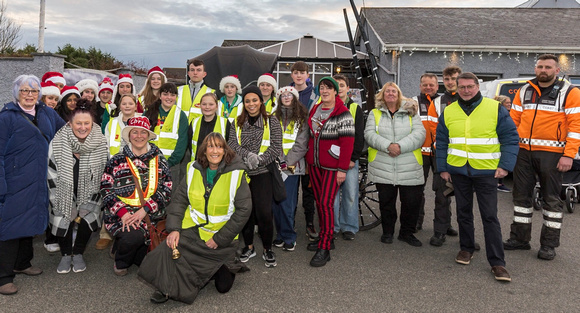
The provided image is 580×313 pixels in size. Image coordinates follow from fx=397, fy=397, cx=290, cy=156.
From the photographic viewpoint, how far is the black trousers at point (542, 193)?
450cm

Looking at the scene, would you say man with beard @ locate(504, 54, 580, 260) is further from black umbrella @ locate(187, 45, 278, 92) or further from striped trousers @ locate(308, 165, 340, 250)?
black umbrella @ locate(187, 45, 278, 92)

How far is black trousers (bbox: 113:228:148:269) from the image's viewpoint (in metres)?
3.82

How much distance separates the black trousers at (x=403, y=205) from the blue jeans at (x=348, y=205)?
1.10 feet

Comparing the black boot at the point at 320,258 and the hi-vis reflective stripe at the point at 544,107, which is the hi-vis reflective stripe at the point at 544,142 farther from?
the black boot at the point at 320,258

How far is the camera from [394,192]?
498 cm

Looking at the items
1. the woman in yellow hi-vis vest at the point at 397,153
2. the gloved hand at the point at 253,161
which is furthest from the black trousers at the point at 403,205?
the gloved hand at the point at 253,161

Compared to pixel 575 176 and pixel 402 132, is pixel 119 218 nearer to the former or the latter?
pixel 402 132

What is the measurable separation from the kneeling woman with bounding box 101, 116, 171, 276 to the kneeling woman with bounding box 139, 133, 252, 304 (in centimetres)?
49

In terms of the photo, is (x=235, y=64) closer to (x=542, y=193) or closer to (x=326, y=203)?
(x=326, y=203)

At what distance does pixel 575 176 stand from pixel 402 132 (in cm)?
379

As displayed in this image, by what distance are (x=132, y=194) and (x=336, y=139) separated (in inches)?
86.7

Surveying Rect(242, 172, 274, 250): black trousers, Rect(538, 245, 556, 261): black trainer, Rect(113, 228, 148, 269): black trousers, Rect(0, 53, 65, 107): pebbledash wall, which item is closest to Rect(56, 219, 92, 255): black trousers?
Rect(113, 228, 148, 269): black trousers

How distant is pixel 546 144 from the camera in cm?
452

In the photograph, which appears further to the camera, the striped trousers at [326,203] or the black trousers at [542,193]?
the black trousers at [542,193]
